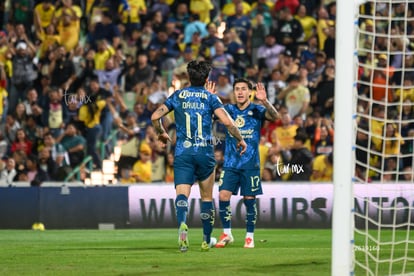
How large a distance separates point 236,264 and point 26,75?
40.4ft

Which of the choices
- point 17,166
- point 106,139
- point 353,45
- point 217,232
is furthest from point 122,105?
point 353,45

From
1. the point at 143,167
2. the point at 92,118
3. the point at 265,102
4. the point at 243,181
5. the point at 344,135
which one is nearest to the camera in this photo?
the point at 344,135

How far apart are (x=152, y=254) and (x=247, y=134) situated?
7.92 ft

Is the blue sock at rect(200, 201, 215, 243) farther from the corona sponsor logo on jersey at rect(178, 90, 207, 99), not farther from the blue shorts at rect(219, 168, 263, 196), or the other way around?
the corona sponsor logo on jersey at rect(178, 90, 207, 99)

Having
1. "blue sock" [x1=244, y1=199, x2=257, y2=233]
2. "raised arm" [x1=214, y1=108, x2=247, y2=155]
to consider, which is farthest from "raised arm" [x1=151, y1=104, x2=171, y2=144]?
"blue sock" [x1=244, y1=199, x2=257, y2=233]

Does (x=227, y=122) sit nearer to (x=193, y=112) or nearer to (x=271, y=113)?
(x=193, y=112)

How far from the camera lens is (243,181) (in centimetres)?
1528

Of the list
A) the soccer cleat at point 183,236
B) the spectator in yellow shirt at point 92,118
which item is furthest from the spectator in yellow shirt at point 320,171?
the soccer cleat at point 183,236

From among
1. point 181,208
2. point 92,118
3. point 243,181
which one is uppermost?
point 92,118

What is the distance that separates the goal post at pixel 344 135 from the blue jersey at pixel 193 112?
445 centimetres

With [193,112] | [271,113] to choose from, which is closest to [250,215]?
[271,113]

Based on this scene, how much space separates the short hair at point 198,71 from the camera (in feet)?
44.4

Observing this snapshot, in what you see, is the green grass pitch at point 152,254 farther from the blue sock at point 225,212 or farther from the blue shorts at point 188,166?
the blue shorts at point 188,166

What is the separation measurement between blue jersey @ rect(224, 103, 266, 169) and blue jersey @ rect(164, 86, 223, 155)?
1605 millimetres
